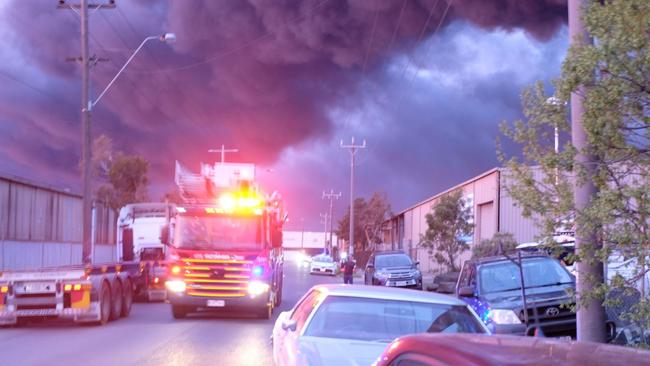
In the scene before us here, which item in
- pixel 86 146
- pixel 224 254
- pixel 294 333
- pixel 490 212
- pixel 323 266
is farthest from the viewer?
pixel 323 266

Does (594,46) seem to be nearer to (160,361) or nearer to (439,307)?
(439,307)

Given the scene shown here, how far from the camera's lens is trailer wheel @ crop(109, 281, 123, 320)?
20.7 metres

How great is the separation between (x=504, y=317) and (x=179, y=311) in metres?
11.0

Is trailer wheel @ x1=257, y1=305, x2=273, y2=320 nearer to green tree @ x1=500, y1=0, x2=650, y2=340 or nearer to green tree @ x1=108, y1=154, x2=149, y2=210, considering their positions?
green tree @ x1=500, y1=0, x2=650, y2=340

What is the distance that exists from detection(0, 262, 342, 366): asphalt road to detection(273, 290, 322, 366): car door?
449 centimetres

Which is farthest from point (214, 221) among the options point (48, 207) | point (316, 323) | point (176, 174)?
point (48, 207)

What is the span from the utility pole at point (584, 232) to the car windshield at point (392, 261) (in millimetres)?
25320

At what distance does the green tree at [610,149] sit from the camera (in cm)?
645

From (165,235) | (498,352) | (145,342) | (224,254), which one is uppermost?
(165,235)

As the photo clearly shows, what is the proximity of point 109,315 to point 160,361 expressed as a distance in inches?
318

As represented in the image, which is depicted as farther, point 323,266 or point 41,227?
point 323,266

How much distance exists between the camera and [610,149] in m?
6.93

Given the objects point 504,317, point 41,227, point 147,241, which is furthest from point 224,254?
point 41,227

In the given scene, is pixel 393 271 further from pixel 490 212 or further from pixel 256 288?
pixel 256 288
